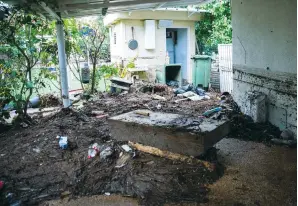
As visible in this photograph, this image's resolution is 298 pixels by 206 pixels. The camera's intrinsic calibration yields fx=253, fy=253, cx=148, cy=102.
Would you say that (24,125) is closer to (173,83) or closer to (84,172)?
(84,172)

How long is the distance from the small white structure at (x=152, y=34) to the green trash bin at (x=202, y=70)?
1.77m

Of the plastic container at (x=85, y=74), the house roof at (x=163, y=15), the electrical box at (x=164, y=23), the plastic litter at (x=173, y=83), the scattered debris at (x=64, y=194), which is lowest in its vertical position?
the scattered debris at (x=64, y=194)

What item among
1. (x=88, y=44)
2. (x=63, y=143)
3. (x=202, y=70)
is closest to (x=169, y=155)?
(x=63, y=143)

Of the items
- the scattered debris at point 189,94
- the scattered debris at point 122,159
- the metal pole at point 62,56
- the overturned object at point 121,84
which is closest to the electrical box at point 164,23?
the overturned object at point 121,84

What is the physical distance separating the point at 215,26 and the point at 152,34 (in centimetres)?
292

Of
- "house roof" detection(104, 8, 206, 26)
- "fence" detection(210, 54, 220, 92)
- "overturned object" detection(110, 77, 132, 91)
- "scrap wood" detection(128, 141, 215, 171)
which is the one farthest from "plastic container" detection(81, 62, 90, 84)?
"scrap wood" detection(128, 141, 215, 171)

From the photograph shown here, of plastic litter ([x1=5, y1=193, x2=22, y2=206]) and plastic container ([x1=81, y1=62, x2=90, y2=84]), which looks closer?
plastic litter ([x1=5, y1=193, x2=22, y2=206])

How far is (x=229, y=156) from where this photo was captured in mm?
4500

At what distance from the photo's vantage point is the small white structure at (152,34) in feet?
37.1

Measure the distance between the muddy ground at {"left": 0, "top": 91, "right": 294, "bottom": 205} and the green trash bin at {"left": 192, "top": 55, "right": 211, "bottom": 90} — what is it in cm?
474

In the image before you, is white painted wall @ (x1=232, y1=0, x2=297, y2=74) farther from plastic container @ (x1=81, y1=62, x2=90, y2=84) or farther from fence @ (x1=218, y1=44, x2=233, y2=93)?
plastic container @ (x1=81, y1=62, x2=90, y2=84)

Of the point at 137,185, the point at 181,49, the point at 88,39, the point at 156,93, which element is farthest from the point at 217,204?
the point at 181,49

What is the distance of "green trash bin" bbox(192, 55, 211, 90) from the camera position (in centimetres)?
1011

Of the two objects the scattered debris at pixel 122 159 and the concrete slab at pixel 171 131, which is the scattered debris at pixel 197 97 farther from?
the scattered debris at pixel 122 159
